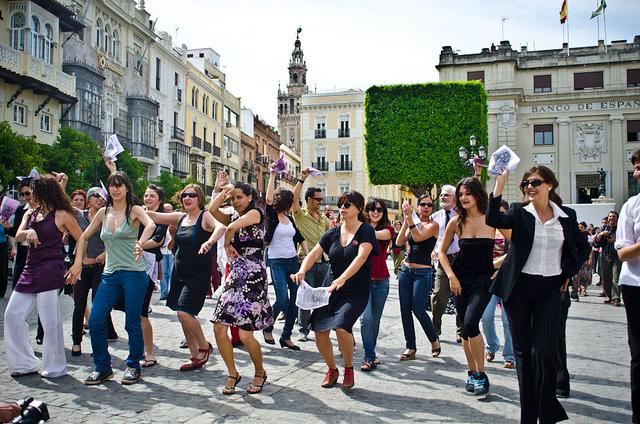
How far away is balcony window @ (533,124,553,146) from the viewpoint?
4650 centimetres

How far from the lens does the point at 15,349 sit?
19.6 feet

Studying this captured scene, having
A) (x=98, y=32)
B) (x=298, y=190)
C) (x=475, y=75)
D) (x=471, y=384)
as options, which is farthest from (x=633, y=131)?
(x=471, y=384)

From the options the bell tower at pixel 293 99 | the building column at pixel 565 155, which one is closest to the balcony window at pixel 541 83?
the building column at pixel 565 155

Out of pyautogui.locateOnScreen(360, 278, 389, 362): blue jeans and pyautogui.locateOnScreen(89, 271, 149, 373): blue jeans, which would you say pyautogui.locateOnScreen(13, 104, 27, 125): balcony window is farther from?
pyautogui.locateOnScreen(360, 278, 389, 362): blue jeans

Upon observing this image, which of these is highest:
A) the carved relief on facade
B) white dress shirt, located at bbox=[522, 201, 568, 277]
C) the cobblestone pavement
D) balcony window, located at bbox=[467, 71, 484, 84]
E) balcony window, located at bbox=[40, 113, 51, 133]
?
balcony window, located at bbox=[467, 71, 484, 84]

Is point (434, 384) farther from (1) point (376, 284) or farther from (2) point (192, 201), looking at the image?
(2) point (192, 201)

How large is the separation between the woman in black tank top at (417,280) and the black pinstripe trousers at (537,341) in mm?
2552

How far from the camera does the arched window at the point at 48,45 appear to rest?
25.8 meters

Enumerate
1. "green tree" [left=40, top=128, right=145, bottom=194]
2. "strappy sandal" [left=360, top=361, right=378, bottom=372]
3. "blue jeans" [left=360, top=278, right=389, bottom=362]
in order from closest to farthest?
"strappy sandal" [left=360, top=361, right=378, bottom=372] → "blue jeans" [left=360, top=278, right=389, bottom=362] → "green tree" [left=40, top=128, right=145, bottom=194]

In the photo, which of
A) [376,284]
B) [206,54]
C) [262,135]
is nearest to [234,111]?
[206,54]

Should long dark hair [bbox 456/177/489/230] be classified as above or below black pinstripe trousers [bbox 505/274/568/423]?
above

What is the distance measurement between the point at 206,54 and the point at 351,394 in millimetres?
50332

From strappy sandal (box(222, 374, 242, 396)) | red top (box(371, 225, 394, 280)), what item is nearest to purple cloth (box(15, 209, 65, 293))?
strappy sandal (box(222, 374, 242, 396))

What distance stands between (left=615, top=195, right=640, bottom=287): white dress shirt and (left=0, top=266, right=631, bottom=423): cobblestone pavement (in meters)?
1.21
